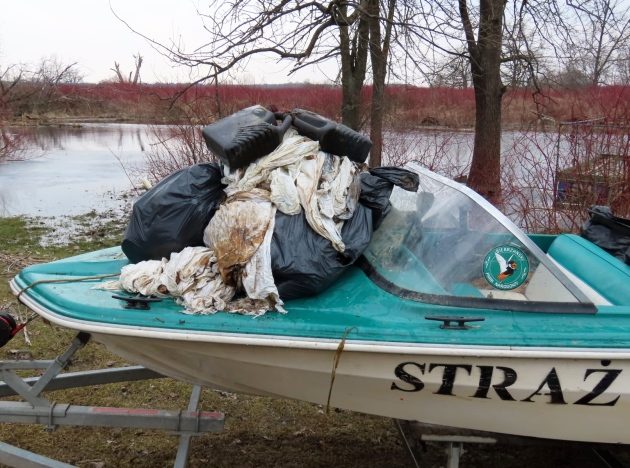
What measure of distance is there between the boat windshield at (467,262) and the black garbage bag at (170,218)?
2.40 feet

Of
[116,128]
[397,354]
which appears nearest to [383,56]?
[397,354]

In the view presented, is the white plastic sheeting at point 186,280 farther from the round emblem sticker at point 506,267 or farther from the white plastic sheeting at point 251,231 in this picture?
the round emblem sticker at point 506,267

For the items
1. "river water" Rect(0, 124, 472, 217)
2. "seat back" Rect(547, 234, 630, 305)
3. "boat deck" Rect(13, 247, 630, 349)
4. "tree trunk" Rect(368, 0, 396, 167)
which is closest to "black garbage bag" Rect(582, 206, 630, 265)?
"seat back" Rect(547, 234, 630, 305)

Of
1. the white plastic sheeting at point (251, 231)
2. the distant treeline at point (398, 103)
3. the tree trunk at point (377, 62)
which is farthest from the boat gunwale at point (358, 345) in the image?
the tree trunk at point (377, 62)

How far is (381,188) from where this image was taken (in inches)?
108

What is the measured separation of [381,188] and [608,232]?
3.76ft

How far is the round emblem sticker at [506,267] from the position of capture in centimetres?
228

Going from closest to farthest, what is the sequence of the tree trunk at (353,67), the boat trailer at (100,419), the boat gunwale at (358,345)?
the boat gunwale at (358,345), the boat trailer at (100,419), the tree trunk at (353,67)

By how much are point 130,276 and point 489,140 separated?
268 inches

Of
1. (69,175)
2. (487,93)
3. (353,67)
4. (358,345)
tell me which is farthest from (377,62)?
(69,175)

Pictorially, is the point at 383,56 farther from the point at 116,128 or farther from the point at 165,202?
the point at 116,128

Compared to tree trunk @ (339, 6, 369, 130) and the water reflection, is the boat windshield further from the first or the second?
the water reflection

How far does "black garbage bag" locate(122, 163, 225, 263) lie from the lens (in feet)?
8.10

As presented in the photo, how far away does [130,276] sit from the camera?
2408 mm
